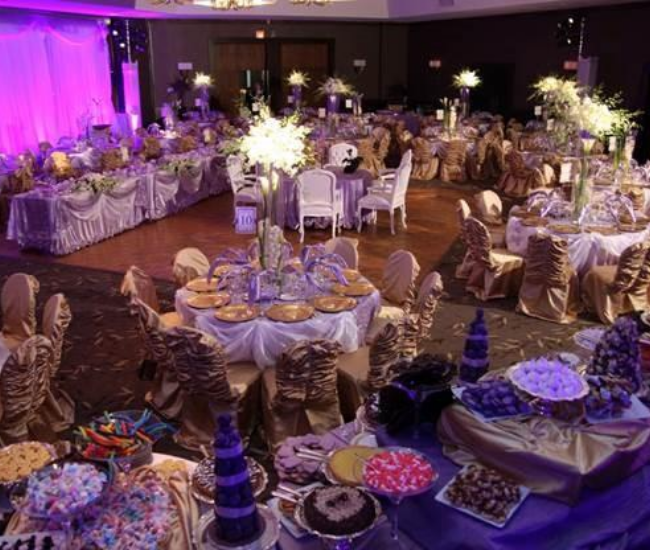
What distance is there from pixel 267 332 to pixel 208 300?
540 mm

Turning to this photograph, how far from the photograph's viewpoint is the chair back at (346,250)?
5.16 metres

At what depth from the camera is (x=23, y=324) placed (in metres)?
4.55

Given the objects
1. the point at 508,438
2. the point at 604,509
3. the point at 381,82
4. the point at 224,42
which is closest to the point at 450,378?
the point at 508,438

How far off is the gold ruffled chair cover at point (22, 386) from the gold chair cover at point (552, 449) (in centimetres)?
230

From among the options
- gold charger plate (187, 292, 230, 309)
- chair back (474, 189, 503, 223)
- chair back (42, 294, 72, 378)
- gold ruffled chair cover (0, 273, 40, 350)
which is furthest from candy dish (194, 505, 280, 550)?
chair back (474, 189, 503, 223)

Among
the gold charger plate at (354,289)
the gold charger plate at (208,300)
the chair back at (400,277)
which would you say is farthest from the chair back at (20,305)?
the chair back at (400,277)

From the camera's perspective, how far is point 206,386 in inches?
148

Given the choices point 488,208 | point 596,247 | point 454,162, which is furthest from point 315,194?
point 454,162

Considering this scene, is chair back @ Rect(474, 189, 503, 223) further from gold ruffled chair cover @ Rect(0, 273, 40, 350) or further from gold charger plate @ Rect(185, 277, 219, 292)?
gold ruffled chair cover @ Rect(0, 273, 40, 350)

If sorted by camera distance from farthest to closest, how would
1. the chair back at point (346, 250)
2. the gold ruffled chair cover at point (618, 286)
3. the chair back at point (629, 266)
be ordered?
1. the gold ruffled chair cover at point (618, 286)
2. the chair back at point (629, 266)
3. the chair back at point (346, 250)

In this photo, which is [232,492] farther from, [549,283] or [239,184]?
[239,184]

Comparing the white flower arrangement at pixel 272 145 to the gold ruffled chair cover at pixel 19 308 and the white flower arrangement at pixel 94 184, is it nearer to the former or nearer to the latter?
the gold ruffled chair cover at pixel 19 308

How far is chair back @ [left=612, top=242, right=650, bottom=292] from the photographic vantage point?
5.32 m

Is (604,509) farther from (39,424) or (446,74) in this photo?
(446,74)
